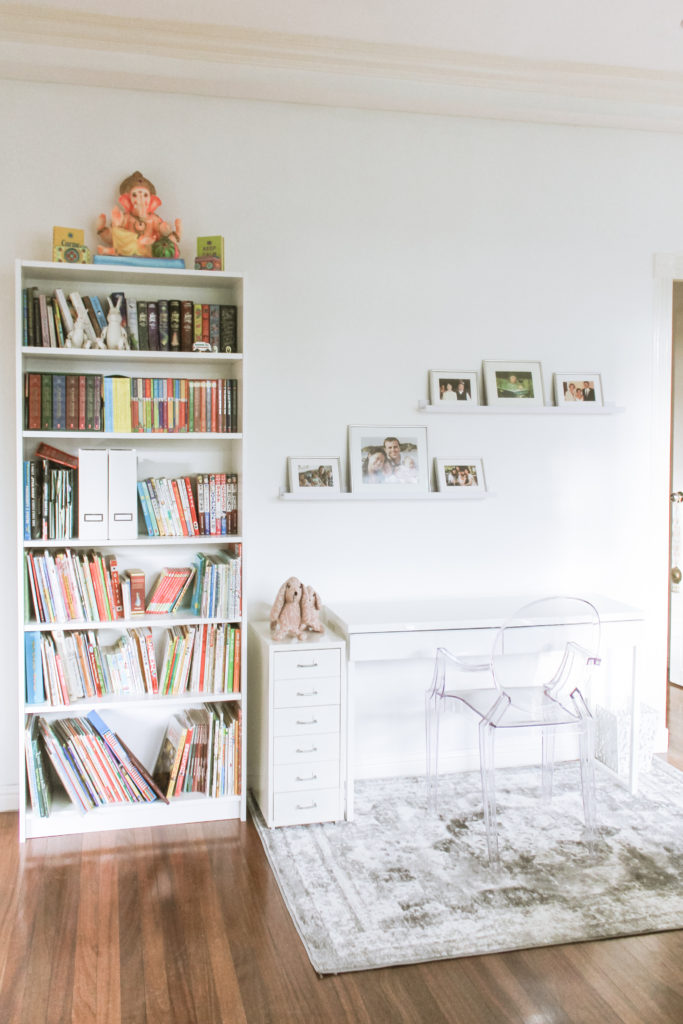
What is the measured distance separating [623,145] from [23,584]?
10.1ft

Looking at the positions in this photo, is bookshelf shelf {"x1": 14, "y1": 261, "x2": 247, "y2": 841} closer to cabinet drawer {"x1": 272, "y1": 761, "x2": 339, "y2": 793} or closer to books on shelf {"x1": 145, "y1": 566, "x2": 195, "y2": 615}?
books on shelf {"x1": 145, "y1": 566, "x2": 195, "y2": 615}

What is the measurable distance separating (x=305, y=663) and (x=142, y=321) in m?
1.37

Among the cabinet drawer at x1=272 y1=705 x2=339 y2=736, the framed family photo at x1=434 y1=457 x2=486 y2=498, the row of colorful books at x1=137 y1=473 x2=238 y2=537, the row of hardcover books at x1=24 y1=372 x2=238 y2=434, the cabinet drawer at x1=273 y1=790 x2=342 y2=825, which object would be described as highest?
the row of hardcover books at x1=24 y1=372 x2=238 y2=434

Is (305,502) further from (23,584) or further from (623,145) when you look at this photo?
(623,145)

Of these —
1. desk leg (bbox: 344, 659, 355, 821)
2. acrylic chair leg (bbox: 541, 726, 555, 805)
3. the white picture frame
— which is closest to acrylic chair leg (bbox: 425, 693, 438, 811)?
desk leg (bbox: 344, 659, 355, 821)

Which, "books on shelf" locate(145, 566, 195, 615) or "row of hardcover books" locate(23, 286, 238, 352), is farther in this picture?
"books on shelf" locate(145, 566, 195, 615)

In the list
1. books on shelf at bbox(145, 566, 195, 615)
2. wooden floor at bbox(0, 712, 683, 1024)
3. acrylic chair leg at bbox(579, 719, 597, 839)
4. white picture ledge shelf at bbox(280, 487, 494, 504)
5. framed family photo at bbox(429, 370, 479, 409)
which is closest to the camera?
wooden floor at bbox(0, 712, 683, 1024)

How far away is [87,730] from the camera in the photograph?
10.1 ft

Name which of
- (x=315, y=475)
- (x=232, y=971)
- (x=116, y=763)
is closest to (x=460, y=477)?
(x=315, y=475)

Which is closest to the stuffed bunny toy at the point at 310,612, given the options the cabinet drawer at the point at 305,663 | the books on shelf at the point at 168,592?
the cabinet drawer at the point at 305,663

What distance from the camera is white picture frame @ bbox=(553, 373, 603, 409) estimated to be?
146 inches

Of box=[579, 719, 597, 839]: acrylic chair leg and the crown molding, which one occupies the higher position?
the crown molding

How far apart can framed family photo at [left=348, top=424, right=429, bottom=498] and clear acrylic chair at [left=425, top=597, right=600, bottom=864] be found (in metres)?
0.72

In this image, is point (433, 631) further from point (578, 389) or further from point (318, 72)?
point (318, 72)
